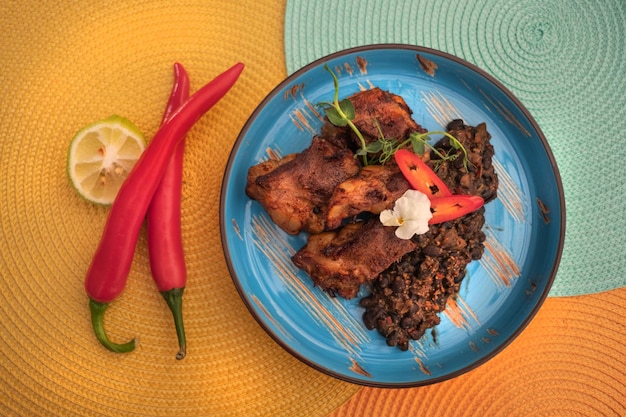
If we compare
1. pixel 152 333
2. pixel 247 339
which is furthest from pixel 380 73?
pixel 152 333

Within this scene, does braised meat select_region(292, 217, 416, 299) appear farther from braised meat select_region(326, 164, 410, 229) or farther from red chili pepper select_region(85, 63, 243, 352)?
red chili pepper select_region(85, 63, 243, 352)

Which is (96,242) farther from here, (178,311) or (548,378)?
(548,378)

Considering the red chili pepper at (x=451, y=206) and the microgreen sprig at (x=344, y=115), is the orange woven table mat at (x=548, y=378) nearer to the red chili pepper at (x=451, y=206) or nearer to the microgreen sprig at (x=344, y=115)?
the red chili pepper at (x=451, y=206)

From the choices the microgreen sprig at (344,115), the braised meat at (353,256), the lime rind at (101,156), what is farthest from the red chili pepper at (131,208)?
the braised meat at (353,256)

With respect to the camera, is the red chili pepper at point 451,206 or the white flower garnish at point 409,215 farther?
the red chili pepper at point 451,206

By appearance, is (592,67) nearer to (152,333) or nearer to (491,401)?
(491,401)

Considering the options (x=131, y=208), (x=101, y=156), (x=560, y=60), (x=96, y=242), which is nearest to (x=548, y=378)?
(x=560, y=60)
